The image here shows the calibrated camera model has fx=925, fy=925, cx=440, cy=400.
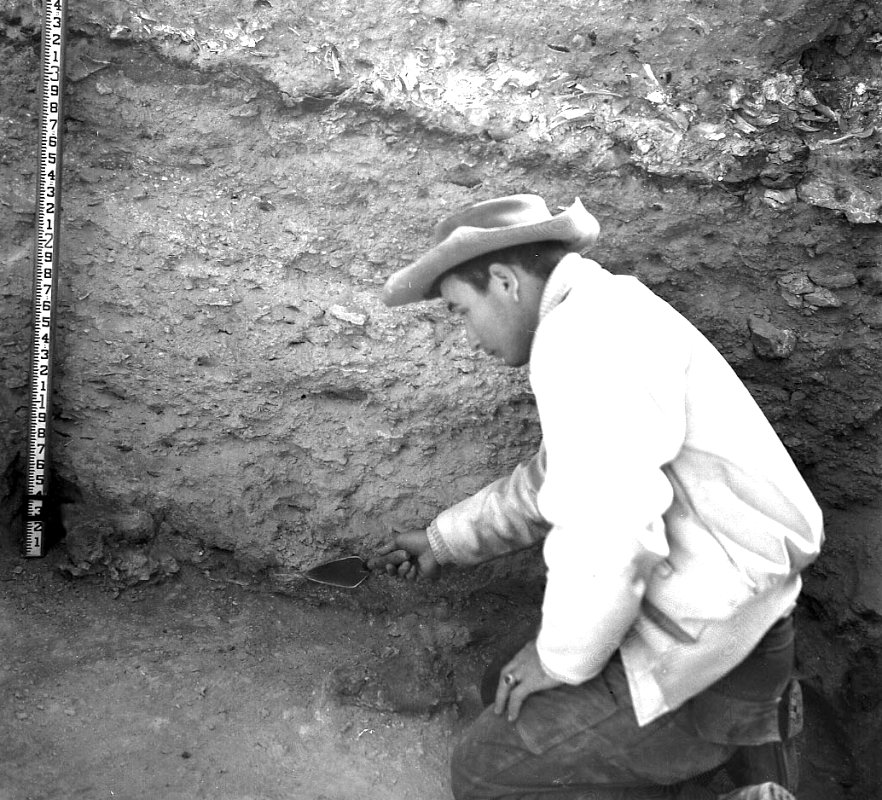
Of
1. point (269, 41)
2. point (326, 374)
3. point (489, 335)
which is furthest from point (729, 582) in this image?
point (269, 41)

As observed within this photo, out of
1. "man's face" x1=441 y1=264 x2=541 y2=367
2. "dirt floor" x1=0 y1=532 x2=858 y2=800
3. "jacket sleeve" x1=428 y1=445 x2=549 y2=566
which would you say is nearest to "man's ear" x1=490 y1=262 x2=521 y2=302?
"man's face" x1=441 y1=264 x2=541 y2=367

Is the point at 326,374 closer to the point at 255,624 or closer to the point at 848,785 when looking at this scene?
the point at 255,624

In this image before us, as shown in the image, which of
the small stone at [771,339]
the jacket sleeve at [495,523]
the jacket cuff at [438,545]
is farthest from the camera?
the small stone at [771,339]

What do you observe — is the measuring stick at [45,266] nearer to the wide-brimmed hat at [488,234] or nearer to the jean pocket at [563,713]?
the wide-brimmed hat at [488,234]

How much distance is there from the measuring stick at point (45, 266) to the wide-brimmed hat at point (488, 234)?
3.59 ft

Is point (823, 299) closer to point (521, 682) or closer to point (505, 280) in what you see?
point (505, 280)

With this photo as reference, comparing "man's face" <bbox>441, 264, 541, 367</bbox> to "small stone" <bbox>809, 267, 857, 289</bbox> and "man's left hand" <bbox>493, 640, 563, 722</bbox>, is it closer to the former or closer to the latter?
"man's left hand" <bbox>493, 640, 563, 722</bbox>

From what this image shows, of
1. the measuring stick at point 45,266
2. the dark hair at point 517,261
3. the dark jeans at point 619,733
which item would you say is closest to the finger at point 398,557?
the dark jeans at point 619,733

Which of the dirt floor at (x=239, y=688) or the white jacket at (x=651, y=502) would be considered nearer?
the white jacket at (x=651, y=502)

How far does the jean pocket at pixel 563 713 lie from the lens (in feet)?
6.33

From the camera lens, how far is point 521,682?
1978 millimetres

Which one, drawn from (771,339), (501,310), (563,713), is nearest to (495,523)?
(563,713)

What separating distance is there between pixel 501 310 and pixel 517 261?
4.2 inches

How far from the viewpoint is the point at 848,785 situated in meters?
2.55
